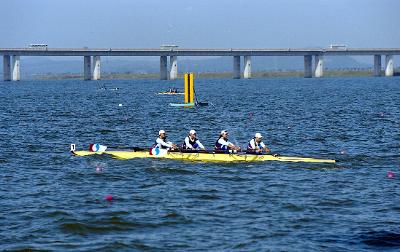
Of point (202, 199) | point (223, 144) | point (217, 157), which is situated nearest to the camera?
point (202, 199)

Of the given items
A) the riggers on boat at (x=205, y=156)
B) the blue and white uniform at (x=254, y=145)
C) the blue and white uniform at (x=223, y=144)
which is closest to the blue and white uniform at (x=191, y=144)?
the riggers on boat at (x=205, y=156)

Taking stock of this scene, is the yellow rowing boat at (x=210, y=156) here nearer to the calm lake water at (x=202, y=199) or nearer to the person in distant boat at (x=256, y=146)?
the person in distant boat at (x=256, y=146)

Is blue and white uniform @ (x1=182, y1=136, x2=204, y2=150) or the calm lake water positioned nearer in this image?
the calm lake water

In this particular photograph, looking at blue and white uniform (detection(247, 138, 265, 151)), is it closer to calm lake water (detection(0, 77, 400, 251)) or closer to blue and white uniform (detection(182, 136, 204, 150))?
calm lake water (detection(0, 77, 400, 251))

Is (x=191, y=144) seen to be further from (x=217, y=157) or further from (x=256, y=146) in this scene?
(x=256, y=146)

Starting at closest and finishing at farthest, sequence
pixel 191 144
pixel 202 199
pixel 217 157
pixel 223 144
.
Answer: pixel 202 199 → pixel 217 157 → pixel 223 144 → pixel 191 144

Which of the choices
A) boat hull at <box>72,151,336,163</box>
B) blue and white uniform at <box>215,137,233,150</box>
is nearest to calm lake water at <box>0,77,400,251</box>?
boat hull at <box>72,151,336,163</box>

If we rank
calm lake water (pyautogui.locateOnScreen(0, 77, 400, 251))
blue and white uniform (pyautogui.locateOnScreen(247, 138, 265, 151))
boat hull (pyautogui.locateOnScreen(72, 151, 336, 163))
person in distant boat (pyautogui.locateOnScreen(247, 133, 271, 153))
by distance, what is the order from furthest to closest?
blue and white uniform (pyautogui.locateOnScreen(247, 138, 265, 151)) < person in distant boat (pyautogui.locateOnScreen(247, 133, 271, 153)) < boat hull (pyautogui.locateOnScreen(72, 151, 336, 163)) < calm lake water (pyautogui.locateOnScreen(0, 77, 400, 251))

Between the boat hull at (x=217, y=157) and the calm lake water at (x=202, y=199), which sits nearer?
the calm lake water at (x=202, y=199)

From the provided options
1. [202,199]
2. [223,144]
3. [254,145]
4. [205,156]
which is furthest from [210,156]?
[202,199]

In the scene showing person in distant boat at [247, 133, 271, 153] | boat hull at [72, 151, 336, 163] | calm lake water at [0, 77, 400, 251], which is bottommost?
calm lake water at [0, 77, 400, 251]

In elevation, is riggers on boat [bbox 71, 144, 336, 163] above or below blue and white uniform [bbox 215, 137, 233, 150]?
below

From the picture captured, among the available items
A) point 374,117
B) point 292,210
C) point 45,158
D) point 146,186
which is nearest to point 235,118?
point 374,117

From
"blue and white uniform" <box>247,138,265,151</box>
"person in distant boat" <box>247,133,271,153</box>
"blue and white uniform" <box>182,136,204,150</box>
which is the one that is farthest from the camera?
"blue and white uniform" <box>182,136,204,150</box>
